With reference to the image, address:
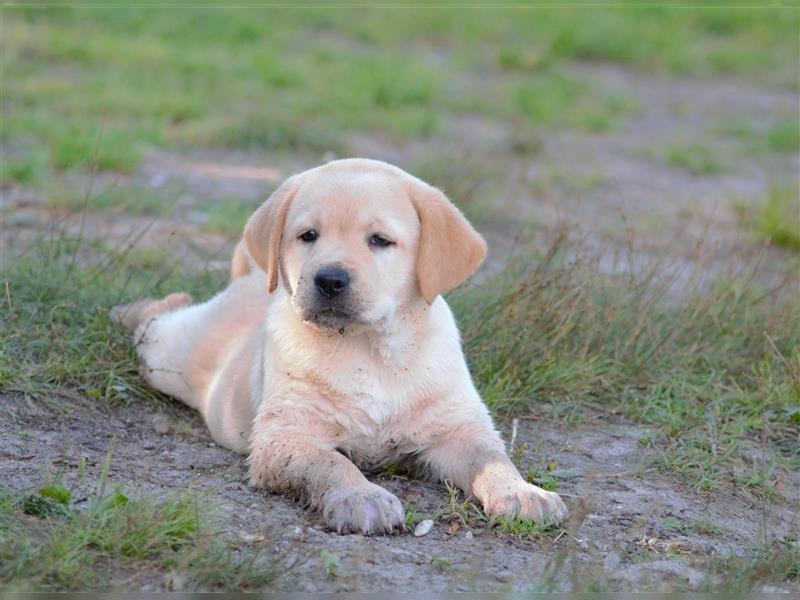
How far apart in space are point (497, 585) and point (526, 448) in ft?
4.87

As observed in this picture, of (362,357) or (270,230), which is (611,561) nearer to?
(362,357)

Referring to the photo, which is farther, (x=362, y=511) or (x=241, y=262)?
(x=241, y=262)

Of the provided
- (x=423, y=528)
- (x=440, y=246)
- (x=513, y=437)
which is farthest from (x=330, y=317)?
(x=513, y=437)

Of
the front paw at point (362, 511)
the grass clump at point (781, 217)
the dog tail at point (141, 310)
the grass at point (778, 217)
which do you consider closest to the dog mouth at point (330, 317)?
the front paw at point (362, 511)

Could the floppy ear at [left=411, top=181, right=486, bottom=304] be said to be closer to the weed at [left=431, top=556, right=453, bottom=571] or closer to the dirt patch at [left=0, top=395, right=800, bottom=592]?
the dirt patch at [left=0, top=395, right=800, bottom=592]

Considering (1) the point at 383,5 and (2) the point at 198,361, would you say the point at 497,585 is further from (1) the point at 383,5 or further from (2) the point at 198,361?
(1) the point at 383,5

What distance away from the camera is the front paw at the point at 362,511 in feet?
13.4

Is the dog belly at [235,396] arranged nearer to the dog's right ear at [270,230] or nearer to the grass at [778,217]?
the dog's right ear at [270,230]

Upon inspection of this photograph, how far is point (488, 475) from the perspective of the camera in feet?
14.4

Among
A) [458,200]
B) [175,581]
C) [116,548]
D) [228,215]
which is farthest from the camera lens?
[458,200]

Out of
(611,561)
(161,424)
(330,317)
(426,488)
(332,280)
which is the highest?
(332,280)

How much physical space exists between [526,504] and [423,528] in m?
0.35

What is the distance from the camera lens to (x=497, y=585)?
3.76 meters

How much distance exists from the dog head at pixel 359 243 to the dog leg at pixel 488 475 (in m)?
0.54
